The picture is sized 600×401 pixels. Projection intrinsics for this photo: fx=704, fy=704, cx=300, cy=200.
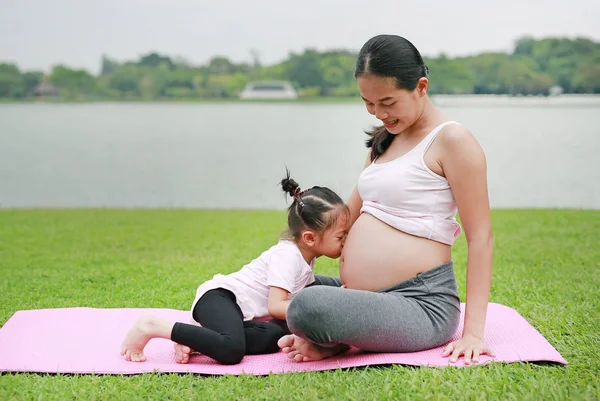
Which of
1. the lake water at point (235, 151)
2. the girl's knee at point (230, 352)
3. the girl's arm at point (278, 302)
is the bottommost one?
the lake water at point (235, 151)

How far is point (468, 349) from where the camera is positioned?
2881mm

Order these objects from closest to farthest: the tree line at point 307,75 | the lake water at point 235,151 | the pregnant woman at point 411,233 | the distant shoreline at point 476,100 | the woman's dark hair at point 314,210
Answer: the pregnant woman at point 411,233, the woman's dark hair at point 314,210, the lake water at point 235,151, the distant shoreline at point 476,100, the tree line at point 307,75

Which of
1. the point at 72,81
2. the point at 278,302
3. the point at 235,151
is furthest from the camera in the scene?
the point at 72,81

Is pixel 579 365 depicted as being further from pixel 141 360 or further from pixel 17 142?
pixel 17 142

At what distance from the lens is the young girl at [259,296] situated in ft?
9.71

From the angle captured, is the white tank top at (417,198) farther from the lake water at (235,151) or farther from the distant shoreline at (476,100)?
the distant shoreline at (476,100)

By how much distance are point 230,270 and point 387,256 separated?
8.37 ft

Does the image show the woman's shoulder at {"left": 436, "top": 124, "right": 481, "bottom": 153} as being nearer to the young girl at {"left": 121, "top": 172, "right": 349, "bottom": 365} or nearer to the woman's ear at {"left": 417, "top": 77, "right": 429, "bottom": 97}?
the woman's ear at {"left": 417, "top": 77, "right": 429, "bottom": 97}

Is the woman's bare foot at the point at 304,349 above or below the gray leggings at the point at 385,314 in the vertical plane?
below

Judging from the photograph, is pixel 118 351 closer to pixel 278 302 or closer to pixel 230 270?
pixel 278 302

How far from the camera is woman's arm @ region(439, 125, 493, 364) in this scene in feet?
9.39

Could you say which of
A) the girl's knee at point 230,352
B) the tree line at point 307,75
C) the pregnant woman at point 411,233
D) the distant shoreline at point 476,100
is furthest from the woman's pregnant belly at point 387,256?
the tree line at point 307,75

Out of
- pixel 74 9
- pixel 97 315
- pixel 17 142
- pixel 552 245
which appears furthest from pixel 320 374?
pixel 74 9

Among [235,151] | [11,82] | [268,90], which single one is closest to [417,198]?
[235,151]
